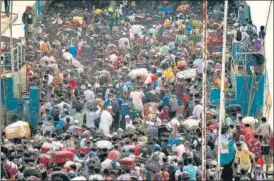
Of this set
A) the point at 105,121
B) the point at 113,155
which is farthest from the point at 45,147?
the point at 105,121

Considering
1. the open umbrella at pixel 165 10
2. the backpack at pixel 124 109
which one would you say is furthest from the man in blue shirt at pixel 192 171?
the open umbrella at pixel 165 10

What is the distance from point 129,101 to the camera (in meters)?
20.5

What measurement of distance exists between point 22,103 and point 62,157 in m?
5.56

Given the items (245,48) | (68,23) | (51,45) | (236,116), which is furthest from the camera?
(68,23)

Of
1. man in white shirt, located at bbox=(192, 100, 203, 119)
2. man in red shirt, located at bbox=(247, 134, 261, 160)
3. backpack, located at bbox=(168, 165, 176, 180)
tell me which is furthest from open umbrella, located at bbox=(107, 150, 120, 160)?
man in white shirt, located at bbox=(192, 100, 203, 119)

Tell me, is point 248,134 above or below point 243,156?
above

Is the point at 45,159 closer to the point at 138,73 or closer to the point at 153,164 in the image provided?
the point at 153,164

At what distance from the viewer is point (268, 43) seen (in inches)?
1236

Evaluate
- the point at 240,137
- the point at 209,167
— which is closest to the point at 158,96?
the point at 240,137

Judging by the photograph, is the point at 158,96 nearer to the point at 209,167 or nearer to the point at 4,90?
the point at 4,90

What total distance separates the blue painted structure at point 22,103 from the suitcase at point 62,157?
4043mm

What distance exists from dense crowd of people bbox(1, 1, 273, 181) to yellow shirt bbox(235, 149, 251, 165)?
18 millimetres

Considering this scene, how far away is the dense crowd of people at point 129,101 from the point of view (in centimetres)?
1605

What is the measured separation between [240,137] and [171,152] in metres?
A: 1.50
